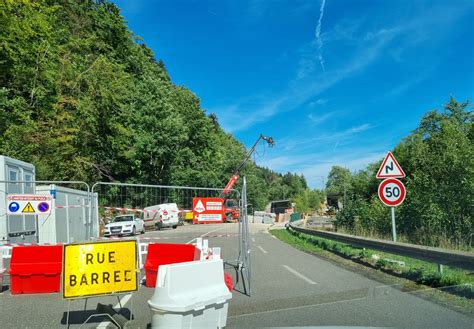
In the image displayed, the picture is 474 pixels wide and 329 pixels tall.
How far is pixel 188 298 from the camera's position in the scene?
17.0 ft

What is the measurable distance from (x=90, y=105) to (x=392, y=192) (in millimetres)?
26675

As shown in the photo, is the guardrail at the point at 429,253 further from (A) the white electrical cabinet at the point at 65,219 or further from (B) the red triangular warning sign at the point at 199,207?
(A) the white electrical cabinet at the point at 65,219

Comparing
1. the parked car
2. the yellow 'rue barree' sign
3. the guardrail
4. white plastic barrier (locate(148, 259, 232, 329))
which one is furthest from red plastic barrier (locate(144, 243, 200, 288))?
the parked car

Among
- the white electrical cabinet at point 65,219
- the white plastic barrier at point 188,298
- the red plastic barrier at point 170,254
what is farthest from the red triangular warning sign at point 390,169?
the white electrical cabinet at point 65,219

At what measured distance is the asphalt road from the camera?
6.03m

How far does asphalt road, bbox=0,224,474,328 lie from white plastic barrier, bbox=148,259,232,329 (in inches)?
30.0

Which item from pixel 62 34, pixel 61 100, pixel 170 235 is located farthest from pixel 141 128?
pixel 170 235

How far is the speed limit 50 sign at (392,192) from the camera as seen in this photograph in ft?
40.8

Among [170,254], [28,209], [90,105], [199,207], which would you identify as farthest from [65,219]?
[90,105]

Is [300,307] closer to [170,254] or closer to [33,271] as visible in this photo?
[170,254]

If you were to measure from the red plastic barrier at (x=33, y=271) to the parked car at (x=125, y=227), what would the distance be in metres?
15.6

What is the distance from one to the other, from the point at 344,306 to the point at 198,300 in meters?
2.88

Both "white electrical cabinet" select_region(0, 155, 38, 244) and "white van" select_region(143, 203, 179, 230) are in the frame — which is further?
"white van" select_region(143, 203, 179, 230)

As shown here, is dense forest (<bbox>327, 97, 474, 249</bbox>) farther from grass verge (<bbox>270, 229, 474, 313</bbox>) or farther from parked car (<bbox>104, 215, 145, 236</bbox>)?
parked car (<bbox>104, 215, 145, 236</bbox>)
